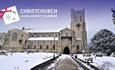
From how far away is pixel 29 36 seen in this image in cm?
5775

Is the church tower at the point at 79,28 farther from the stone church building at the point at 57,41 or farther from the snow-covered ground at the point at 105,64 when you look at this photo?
the snow-covered ground at the point at 105,64

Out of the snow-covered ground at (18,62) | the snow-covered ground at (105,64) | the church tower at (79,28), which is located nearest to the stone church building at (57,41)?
the church tower at (79,28)

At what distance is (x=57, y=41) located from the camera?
174ft

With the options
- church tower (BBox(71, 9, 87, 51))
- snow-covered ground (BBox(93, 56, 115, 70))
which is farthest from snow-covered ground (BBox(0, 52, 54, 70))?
church tower (BBox(71, 9, 87, 51))

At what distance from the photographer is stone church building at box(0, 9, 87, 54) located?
52053 millimetres

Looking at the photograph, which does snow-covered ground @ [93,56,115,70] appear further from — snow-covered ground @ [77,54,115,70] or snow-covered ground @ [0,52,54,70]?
snow-covered ground @ [0,52,54,70]

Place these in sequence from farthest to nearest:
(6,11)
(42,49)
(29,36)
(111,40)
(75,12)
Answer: (29,36) → (42,49) → (75,12) → (111,40) → (6,11)

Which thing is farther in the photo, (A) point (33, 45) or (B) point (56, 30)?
(B) point (56, 30)

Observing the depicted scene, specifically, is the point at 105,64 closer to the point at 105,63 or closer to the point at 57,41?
the point at 105,63

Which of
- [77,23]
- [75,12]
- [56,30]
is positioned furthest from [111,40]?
[56,30]

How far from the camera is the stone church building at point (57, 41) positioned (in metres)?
52.1

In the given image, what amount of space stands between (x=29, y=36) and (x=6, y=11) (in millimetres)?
45988

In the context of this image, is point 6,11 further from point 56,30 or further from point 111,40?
point 56,30

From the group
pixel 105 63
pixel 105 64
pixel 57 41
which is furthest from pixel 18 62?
pixel 57 41
